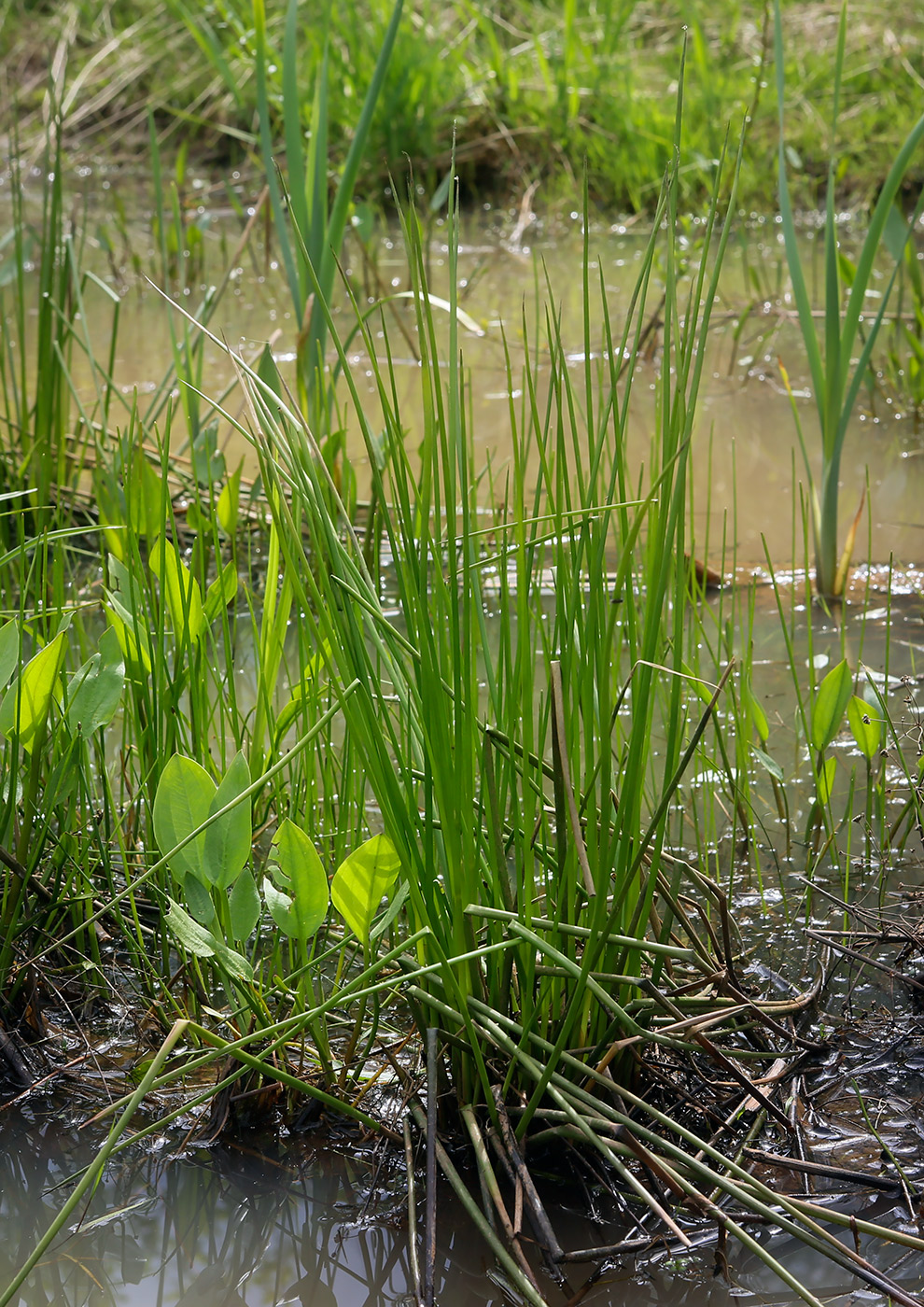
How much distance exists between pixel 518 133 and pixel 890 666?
359 cm

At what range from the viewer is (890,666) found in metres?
1.58

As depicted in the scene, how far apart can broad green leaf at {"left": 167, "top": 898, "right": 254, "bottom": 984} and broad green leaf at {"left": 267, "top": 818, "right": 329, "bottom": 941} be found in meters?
0.04

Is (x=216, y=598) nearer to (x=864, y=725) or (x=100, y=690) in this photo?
(x=100, y=690)

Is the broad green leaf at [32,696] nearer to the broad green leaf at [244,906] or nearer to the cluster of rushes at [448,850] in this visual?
the cluster of rushes at [448,850]

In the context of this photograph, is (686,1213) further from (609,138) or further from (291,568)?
(609,138)

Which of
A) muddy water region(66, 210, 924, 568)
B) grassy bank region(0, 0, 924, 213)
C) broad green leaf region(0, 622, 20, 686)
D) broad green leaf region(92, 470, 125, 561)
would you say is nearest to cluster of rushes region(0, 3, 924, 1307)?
broad green leaf region(0, 622, 20, 686)

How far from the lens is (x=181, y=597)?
1.05 metres

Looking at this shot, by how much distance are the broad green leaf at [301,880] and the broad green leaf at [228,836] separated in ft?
0.09

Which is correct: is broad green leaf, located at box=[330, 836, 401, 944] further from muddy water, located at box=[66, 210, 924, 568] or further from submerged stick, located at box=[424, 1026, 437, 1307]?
muddy water, located at box=[66, 210, 924, 568]

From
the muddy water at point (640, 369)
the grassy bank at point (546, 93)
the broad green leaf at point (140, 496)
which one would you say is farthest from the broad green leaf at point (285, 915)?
the grassy bank at point (546, 93)

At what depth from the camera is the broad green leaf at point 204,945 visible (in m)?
0.84

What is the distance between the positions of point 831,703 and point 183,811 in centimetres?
64

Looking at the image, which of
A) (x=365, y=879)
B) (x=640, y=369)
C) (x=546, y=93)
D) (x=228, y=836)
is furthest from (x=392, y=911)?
(x=546, y=93)

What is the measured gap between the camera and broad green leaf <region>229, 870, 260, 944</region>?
2.85ft
